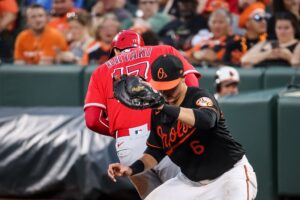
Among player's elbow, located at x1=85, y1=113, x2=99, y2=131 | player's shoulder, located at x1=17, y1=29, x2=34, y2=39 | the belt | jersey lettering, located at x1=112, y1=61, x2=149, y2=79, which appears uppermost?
jersey lettering, located at x1=112, y1=61, x2=149, y2=79

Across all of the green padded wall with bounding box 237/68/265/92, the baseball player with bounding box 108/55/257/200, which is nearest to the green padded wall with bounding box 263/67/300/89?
the green padded wall with bounding box 237/68/265/92

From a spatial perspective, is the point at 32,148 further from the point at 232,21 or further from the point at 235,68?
the point at 232,21

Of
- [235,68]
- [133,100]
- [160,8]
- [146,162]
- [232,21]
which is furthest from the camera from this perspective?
[160,8]

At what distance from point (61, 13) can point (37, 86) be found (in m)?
2.02

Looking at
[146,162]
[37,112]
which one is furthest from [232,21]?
[146,162]

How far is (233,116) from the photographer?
7969 millimetres

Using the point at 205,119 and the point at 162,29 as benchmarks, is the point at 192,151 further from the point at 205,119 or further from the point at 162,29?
the point at 162,29

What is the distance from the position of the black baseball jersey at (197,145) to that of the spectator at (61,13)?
709 cm

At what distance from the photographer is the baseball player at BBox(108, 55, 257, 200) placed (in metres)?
5.46

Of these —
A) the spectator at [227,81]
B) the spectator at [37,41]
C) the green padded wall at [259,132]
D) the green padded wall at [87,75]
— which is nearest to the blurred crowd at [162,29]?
the spectator at [37,41]

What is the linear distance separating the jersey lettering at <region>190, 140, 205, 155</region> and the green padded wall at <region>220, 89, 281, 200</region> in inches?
90.2

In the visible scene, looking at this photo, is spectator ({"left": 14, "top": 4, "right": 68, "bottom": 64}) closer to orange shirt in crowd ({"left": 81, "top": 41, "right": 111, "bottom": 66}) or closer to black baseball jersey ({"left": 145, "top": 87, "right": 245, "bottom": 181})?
orange shirt in crowd ({"left": 81, "top": 41, "right": 111, "bottom": 66})

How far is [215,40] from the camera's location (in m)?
11.1

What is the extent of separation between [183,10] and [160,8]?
2.71 feet
